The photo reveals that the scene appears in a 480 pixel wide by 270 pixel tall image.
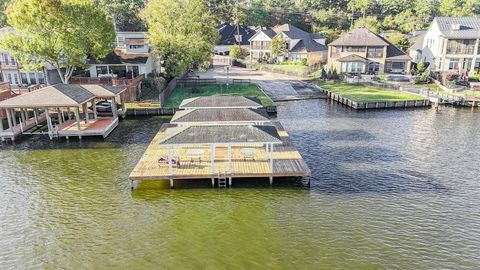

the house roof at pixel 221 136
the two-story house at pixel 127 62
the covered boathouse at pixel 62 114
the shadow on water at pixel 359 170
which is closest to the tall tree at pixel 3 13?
the two-story house at pixel 127 62

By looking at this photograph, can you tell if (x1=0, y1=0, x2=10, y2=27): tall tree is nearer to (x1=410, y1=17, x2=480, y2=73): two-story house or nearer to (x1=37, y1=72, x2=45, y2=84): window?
(x1=37, y1=72, x2=45, y2=84): window

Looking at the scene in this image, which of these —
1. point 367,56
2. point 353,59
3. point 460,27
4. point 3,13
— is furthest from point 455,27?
point 3,13

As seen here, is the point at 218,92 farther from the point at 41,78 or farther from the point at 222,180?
the point at 222,180

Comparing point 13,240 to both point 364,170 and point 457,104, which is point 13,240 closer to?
point 364,170

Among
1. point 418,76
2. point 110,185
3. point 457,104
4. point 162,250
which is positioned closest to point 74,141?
point 110,185

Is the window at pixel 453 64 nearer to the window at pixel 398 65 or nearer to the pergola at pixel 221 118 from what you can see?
the window at pixel 398 65
